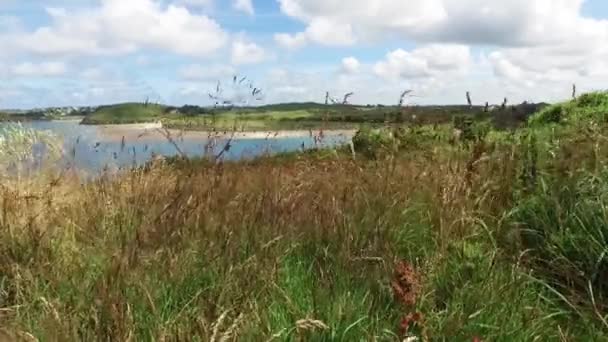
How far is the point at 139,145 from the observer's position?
732 centimetres

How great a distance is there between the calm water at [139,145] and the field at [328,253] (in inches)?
10.4

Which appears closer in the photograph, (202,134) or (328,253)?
(328,253)

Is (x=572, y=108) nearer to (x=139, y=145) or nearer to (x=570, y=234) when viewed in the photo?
(x=139, y=145)

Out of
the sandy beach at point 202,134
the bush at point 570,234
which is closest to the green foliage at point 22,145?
the sandy beach at point 202,134

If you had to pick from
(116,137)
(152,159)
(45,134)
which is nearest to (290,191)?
(152,159)

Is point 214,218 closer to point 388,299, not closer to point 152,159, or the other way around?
point 388,299

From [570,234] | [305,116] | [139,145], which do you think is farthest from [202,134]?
[570,234]

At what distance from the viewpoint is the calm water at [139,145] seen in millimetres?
6176

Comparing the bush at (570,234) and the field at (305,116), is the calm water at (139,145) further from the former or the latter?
the bush at (570,234)

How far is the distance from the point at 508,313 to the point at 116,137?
5310 millimetres

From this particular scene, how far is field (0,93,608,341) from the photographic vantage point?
3.46 meters

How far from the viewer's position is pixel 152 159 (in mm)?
7023

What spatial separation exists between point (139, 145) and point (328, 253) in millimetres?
3551

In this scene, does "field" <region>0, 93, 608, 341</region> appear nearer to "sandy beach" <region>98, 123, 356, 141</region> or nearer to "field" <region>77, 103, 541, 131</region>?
"sandy beach" <region>98, 123, 356, 141</region>
